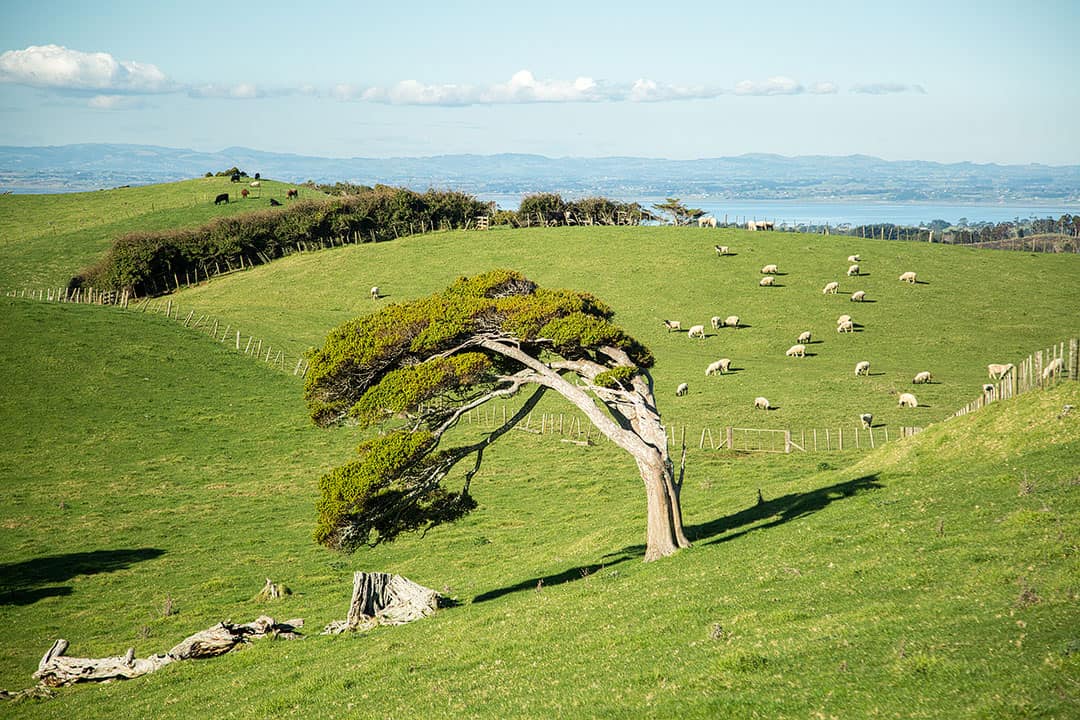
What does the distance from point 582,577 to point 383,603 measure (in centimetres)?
644

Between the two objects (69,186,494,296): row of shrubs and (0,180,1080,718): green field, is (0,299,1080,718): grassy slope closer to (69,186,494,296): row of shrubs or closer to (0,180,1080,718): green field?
(0,180,1080,718): green field

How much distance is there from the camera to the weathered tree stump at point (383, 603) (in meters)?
26.1

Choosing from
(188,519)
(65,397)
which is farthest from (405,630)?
(65,397)

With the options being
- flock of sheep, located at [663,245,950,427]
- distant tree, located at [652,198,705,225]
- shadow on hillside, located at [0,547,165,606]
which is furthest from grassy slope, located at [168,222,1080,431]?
shadow on hillside, located at [0,547,165,606]

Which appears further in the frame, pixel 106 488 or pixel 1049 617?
pixel 106 488

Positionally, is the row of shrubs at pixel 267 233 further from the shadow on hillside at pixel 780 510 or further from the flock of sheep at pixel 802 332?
the shadow on hillside at pixel 780 510

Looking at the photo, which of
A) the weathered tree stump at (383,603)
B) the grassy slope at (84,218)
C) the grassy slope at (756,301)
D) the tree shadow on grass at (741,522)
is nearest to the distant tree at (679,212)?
the grassy slope at (756,301)

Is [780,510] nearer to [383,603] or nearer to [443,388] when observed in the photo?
[443,388]

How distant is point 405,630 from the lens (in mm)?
24516

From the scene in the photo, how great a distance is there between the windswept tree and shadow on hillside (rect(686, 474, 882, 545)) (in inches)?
105

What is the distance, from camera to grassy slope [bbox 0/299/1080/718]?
→ 572 inches

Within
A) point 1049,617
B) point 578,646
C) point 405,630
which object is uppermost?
point 1049,617

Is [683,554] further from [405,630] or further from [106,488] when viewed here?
[106,488]

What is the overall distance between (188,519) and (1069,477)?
3839cm
